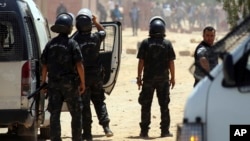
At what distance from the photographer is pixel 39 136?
470 inches

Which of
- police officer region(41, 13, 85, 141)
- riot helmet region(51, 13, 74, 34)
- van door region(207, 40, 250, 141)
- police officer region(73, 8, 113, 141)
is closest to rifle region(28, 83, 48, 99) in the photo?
police officer region(41, 13, 85, 141)

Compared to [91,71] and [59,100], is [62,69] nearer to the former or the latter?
[59,100]

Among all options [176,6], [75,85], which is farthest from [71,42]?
[176,6]

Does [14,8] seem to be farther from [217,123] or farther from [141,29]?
[141,29]

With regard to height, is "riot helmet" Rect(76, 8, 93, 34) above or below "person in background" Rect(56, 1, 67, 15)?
below

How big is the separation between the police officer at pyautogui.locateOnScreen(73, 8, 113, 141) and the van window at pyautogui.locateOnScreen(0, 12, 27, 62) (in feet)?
3.72

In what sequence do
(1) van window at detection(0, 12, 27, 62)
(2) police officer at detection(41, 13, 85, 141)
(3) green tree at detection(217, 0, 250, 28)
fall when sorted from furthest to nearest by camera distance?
(3) green tree at detection(217, 0, 250, 28) → (1) van window at detection(0, 12, 27, 62) → (2) police officer at detection(41, 13, 85, 141)

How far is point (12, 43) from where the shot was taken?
967 centimetres

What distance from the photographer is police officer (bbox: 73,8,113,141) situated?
10578 mm

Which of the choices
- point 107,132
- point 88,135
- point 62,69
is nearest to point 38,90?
point 62,69

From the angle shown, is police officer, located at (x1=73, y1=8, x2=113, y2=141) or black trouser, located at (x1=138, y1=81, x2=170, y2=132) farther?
black trouser, located at (x1=138, y1=81, x2=170, y2=132)

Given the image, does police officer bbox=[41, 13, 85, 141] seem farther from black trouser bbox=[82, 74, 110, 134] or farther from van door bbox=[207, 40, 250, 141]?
van door bbox=[207, 40, 250, 141]

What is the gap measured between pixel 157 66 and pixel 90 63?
953mm

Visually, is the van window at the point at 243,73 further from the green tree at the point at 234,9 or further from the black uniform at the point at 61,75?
the green tree at the point at 234,9
